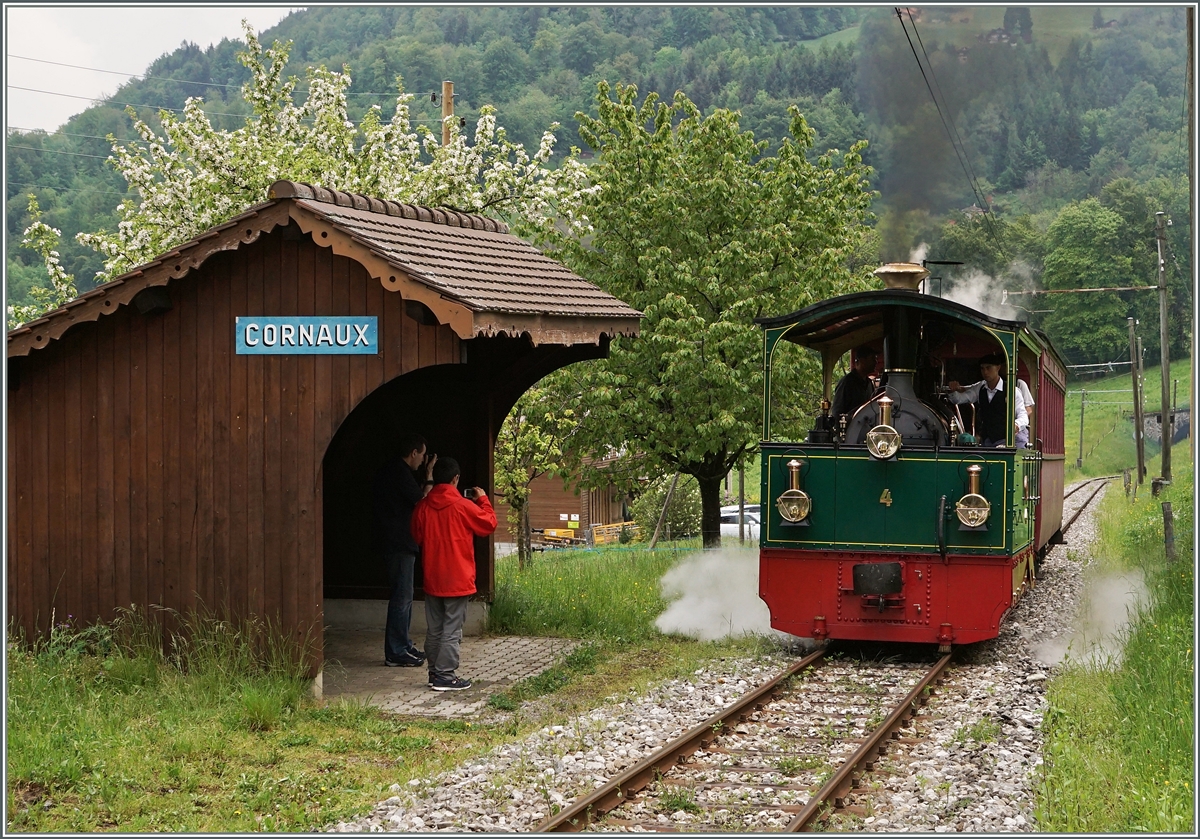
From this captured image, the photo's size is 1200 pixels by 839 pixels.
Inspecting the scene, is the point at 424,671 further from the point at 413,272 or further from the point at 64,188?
the point at 64,188

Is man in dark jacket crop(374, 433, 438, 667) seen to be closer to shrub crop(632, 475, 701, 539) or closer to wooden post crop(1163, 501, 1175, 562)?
wooden post crop(1163, 501, 1175, 562)

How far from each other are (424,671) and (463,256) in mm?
3562

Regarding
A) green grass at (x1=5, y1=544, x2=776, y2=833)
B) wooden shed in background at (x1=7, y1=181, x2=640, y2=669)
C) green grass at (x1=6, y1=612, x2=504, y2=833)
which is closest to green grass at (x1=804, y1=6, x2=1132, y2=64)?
wooden shed in background at (x1=7, y1=181, x2=640, y2=669)

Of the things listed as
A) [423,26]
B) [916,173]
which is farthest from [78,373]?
[423,26]

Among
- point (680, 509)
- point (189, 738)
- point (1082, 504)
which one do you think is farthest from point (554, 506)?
point (189, 738)

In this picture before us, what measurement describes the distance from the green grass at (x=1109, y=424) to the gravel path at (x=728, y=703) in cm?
5158

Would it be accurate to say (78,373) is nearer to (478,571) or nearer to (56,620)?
(56,620)

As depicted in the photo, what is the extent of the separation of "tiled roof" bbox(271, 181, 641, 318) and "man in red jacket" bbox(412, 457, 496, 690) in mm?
1513

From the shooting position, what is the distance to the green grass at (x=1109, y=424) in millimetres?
66062

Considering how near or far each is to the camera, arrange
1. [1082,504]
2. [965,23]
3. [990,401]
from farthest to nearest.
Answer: [1082,504] < [965,23] < [990,401]

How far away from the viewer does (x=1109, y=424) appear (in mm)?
71438

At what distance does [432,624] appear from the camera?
10211mm

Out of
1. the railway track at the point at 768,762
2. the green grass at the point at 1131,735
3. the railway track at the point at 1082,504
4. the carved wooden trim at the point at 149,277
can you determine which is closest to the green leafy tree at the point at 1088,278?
the railway track at the point at 1082,504

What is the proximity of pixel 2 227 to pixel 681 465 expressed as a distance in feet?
41.8
